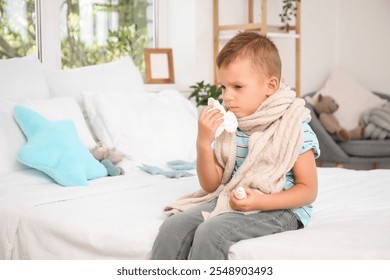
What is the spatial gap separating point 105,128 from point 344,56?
9.12 feet

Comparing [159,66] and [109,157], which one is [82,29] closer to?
[159,66]

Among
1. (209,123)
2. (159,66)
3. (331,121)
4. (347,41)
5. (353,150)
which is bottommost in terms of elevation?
(353,150)

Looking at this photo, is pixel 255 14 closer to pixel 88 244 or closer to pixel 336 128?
pixel 336 128

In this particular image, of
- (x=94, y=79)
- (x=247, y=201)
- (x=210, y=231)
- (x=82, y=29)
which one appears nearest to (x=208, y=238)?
(x=210, y=231)

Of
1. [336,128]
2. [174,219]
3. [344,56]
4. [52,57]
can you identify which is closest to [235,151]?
[174,219]

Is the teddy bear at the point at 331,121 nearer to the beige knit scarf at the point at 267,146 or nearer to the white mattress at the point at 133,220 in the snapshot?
the white mattress at the point at 133,220

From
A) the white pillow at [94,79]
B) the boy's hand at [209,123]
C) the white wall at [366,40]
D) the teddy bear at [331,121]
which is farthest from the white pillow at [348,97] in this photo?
the boy's hand at [209,123]

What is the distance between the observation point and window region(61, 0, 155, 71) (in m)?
3.49

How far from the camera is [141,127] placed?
2686 millimetres

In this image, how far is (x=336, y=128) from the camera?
4102 millimetres

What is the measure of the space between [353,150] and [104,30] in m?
1.71

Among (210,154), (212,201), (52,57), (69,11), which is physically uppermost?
(69,11)

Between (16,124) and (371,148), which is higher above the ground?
(16,124)
